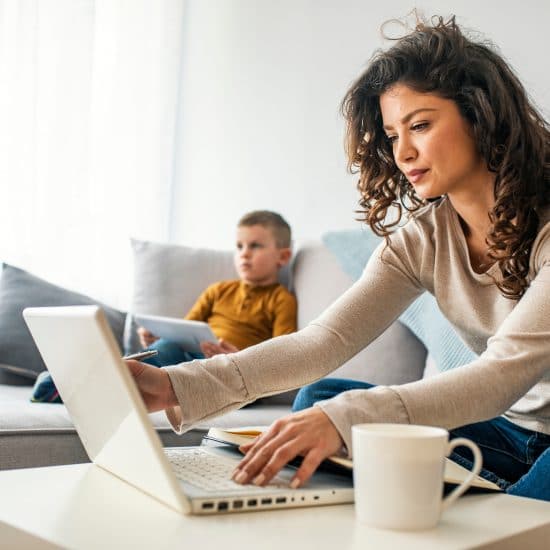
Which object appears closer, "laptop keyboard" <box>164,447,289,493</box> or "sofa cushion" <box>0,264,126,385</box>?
"laptop keyboard" <box>164,447,289,493</box>

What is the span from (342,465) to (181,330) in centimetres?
120

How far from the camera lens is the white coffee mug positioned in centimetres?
71

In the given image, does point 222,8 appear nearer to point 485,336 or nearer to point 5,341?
point 5,341

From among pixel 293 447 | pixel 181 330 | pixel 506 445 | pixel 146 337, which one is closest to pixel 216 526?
pixel 293 447

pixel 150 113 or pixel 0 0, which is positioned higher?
pixel 0 0

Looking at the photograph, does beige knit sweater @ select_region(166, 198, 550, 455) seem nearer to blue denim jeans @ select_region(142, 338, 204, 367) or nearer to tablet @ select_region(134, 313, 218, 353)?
tablet @ select_region(134, 313, 218, 353)

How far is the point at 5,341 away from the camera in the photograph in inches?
88.0

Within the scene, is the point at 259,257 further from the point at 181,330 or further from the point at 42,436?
the point at 42,436

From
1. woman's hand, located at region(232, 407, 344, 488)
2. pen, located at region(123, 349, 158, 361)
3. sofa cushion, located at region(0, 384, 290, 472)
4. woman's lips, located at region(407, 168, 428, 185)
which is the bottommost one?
sofa cushion, located at region(0, 384, 290, 472)

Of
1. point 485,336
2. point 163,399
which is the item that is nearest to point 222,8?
point 485,336

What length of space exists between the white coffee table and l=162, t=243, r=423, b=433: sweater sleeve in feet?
0.60

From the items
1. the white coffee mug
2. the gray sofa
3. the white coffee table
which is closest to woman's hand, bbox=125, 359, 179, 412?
the white coffee table

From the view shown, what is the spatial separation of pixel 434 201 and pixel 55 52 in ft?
6.10

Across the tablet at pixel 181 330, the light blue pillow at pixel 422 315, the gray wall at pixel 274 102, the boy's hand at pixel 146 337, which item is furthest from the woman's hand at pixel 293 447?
the gray wall at pixel 274 102
